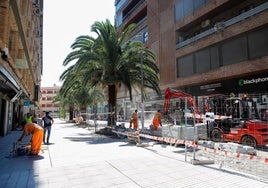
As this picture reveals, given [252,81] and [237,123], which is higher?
[252,81]

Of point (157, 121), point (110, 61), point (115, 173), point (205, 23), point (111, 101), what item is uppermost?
point (205, 23)

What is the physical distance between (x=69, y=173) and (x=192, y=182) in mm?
3168

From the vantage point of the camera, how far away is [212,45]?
79.8 ft

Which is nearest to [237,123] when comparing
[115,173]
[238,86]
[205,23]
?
[115,173]

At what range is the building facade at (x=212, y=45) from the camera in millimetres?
19766

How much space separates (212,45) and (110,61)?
40.1 feet

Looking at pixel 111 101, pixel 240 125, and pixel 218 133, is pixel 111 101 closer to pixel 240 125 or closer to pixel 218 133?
pixel 218 133

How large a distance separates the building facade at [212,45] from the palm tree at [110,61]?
130 inches

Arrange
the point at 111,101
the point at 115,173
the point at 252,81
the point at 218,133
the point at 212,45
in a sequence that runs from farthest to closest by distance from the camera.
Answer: the point at 212,45 < the point at 252,81 < the point at 111,101 < the point at 218,133 < the point at 115,173

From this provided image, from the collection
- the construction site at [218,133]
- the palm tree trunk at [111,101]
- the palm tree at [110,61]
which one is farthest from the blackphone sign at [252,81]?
the palm tree trunk at [111,101]

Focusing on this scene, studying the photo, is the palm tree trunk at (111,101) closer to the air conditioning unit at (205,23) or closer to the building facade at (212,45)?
the building facade at (212,45)

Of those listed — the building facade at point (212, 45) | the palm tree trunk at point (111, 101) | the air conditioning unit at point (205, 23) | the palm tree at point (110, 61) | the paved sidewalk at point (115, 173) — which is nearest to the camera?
the paved sidewalk at point (115, 173)

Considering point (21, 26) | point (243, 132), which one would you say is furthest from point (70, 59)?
point (243, 132)

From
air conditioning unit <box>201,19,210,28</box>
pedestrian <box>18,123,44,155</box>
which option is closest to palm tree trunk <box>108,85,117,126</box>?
pedestrian <box>18,123,44,155</box>
